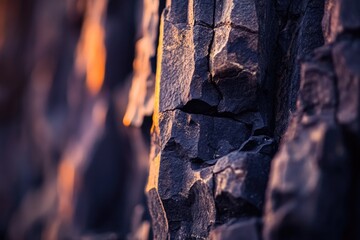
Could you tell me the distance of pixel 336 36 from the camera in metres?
1.34

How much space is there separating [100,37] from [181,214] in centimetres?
258

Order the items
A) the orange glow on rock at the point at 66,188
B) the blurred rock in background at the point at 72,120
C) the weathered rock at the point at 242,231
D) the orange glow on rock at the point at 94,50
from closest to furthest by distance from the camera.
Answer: the weathered rock at the point at 242,231 < the blurred rock in background at the point at 72,120 < the orange glow on rock at the point at 66,188 < the orange glow on rock at the point at 94,50

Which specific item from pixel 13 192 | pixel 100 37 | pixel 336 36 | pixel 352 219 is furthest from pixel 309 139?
pixel 13 192

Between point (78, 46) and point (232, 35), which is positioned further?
point (78, 46)

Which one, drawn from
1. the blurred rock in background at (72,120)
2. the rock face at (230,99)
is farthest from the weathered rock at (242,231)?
the blurred rock in background at (72,120)

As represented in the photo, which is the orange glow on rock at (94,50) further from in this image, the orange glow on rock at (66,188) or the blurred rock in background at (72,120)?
the orange glow on rock at (66,188)

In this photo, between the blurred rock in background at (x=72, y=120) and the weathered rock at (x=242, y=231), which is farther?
the blurred rock in background at (x=72, y=120)

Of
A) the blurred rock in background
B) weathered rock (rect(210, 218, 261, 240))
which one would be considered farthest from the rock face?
the blurred rock in background

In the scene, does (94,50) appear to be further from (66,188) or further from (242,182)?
(242,182)

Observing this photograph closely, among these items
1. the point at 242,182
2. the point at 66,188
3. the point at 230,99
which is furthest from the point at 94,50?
the point at 242,182

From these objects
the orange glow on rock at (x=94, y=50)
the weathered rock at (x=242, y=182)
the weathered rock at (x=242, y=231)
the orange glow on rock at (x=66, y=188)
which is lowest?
the orange glow on rock at (x=66, y=188)

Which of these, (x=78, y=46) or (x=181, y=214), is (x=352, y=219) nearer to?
(x=181, y=214)

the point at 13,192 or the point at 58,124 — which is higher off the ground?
the point at 58,124

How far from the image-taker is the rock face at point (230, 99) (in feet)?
4.70
